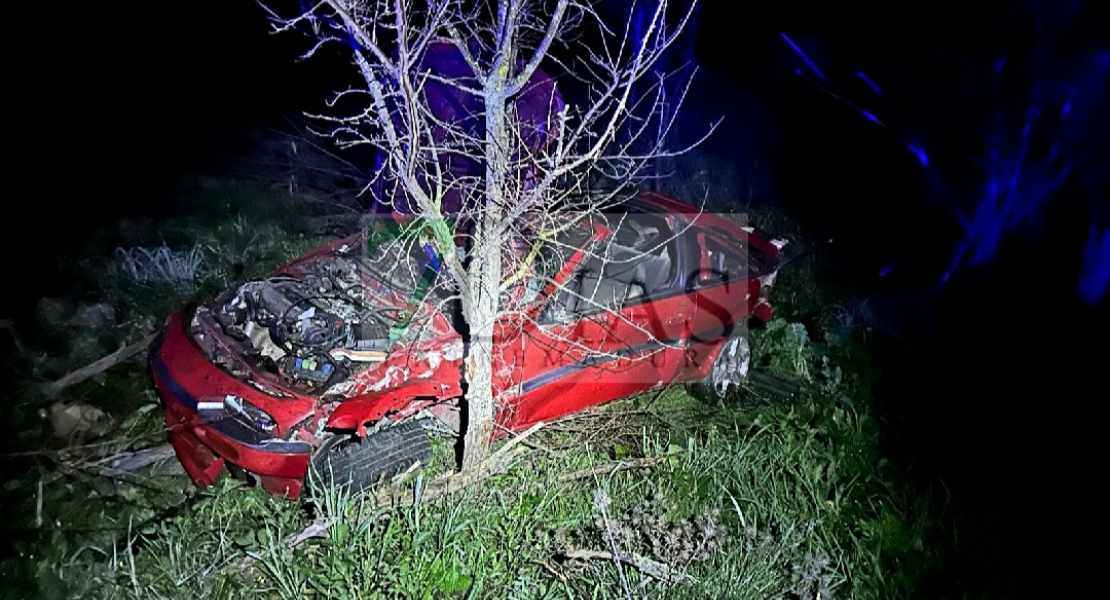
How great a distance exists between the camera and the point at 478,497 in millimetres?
3342

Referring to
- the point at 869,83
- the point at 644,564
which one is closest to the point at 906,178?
the point at 869,83

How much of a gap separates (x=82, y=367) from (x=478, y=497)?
3.13 metres

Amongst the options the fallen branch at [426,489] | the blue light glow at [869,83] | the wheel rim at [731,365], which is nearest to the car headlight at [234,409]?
the fallen branch at [426,489]

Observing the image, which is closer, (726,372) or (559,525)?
(559,525)

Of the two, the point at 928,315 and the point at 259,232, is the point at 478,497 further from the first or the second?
the point at 928,315

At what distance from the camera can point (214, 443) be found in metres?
3.26

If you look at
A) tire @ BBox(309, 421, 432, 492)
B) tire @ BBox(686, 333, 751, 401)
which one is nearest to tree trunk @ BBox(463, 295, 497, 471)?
tire @ BBox(309, 421, 432, 492)

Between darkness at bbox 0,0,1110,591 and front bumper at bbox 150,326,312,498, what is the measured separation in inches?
107

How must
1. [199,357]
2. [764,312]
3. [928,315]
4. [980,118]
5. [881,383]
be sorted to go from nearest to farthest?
[199,357] → [881,383] → [764,312] → [980,118] → [928,315]

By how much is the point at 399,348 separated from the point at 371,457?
627mm

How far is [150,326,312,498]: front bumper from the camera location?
10.4ft

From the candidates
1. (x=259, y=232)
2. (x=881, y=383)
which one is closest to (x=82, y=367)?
(x=259, y=232)

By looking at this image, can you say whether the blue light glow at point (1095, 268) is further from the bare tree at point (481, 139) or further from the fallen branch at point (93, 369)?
the fallen branch at point (93, 369)

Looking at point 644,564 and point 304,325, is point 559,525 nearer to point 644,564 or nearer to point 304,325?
point 644,564
